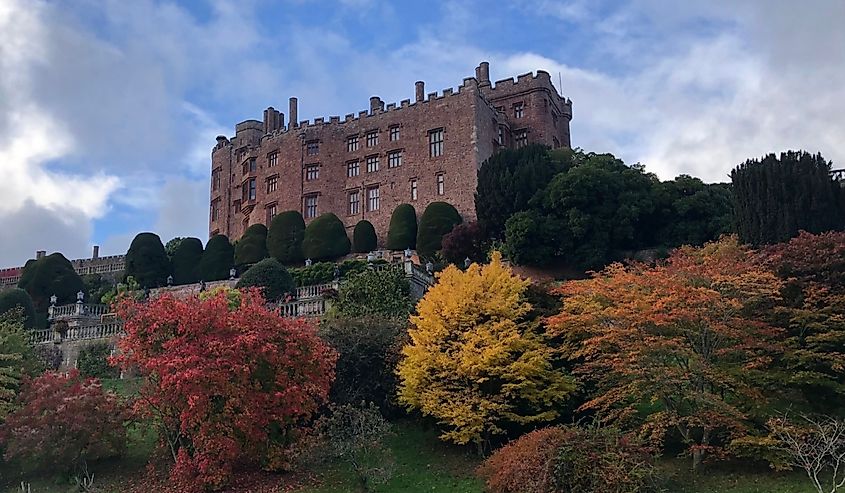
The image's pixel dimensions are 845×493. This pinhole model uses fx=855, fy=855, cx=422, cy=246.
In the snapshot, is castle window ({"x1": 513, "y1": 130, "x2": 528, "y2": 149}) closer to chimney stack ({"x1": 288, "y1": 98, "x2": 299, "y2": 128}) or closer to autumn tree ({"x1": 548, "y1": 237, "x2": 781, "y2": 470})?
chimney stack ({"x1": 288, "y1": 98, "x2": 299, "y2": 128})

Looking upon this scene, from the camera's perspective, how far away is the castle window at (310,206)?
5231 cm

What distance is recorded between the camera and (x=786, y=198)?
101 feet

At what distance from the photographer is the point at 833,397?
19438 mm

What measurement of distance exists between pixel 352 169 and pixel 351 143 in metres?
1.74

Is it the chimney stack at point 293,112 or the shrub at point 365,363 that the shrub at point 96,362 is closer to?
the shrub at point 365,363

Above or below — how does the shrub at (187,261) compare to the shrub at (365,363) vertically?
above

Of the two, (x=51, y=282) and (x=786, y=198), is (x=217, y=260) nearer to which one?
(x=51, y=282)

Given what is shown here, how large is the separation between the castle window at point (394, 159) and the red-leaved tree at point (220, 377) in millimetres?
28430

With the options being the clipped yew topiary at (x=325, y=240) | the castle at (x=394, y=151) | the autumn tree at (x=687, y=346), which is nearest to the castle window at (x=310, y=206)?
the castle at (x=394, y=151)

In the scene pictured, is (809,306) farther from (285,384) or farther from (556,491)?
(285,384)

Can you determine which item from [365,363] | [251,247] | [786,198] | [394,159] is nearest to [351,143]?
[394,159]

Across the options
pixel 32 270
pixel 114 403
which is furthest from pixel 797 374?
pixel 32 270

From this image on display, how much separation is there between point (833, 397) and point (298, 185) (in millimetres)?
38500

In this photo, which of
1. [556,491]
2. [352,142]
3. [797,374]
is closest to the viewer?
[556,491]
